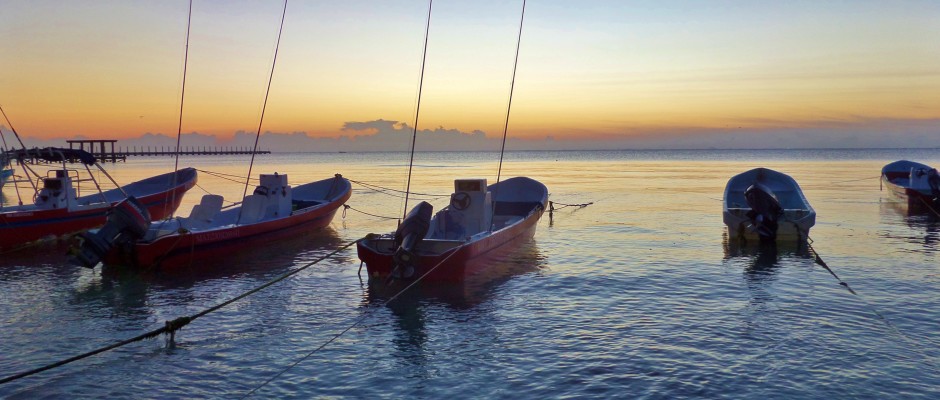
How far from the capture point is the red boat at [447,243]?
14.5 metres

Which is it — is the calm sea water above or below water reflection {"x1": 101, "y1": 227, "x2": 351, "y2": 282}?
above

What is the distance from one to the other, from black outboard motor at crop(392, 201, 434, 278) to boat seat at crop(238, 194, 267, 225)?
8.55m

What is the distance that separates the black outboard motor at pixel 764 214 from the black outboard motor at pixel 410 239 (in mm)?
10687

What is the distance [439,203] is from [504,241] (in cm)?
1931

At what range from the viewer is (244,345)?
1043 cm

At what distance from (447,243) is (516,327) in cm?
431

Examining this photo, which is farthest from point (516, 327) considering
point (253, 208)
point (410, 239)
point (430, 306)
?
point (253, 208)

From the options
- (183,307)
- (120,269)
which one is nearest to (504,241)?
(183,307)

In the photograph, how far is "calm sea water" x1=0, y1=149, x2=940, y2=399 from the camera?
8734mm

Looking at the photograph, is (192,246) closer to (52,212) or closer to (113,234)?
(113,234)

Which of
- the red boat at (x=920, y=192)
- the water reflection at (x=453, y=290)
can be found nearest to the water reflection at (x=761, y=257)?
the water reflection at (x=453, y=290)

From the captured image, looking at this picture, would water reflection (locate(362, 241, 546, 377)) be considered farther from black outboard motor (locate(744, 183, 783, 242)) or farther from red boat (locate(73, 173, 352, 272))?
black outboard motor (locate(744, 183, 783, 242))

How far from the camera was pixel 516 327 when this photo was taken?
450 inches

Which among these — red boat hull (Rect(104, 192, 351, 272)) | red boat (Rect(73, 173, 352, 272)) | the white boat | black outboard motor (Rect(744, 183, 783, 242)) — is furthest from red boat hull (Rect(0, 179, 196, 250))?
black outboard motor (Rect(744, 183, 783, 242))
